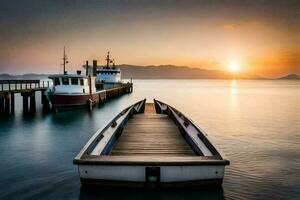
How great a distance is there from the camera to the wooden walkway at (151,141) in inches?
382

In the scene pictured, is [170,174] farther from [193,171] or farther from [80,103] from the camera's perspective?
[80,103]

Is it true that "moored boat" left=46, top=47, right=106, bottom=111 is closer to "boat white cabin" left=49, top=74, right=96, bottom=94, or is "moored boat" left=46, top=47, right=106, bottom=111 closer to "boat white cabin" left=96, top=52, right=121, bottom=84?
"boat white cabin" left=49, top=74, right=96, bottom=94

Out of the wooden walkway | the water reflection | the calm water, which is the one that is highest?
the wooden walkway

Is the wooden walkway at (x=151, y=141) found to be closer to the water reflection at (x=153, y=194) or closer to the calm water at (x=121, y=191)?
the water reflection at (x=153, y=194)

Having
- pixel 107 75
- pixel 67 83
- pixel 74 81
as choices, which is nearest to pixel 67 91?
pixel 67 83

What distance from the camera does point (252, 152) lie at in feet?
51.5

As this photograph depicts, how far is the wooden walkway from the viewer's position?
31.9 ft

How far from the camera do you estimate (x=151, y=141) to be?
1123 cm

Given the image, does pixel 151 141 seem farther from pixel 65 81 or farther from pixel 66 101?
pixel 65 81

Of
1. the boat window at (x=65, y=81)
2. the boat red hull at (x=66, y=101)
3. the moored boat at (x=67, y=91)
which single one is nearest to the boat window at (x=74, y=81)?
the moored boat at (x=67, y=91)

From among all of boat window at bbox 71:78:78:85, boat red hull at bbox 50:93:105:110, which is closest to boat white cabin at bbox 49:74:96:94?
boat window at bbox 71:78:78:85

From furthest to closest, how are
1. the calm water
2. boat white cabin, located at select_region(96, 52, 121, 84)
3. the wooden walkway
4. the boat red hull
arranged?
boat white cabin, located at select_region(96, 52, 121, 84)
the boat red hull
the wooden walkway
the calm water

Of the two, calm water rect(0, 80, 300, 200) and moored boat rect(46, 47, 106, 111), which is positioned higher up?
moored boat rect(46, 47, 106, 111)

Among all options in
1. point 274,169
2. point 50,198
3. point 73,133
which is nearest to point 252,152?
point 274,169
